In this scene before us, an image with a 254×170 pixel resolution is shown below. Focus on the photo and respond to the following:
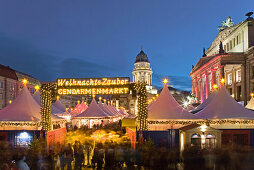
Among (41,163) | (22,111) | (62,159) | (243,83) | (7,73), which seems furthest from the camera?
(7,73)

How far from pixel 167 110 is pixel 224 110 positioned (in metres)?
4.41

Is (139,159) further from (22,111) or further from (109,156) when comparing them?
(22,111)

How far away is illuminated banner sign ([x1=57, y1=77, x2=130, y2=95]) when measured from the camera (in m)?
17.8

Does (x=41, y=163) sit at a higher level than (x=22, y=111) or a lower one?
lower

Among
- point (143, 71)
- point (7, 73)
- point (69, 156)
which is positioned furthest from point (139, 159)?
point (143, 71)

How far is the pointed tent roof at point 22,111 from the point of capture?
792 inches

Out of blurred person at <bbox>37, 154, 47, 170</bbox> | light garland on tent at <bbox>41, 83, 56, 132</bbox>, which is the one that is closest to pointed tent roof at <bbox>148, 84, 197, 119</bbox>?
light garland on tent at <bbox>41, 83, 56, 132</bbox>

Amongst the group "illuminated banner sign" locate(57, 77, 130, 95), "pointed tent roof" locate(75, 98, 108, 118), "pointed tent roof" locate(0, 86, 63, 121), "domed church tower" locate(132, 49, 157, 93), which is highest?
"domed church tower" locate(132, 49, 157, 93)

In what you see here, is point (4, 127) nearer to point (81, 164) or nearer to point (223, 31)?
point (81, 164)

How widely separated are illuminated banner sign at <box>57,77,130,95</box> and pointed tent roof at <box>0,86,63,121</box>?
14.0 ft

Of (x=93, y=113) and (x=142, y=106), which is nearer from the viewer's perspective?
(x=142, y=106)

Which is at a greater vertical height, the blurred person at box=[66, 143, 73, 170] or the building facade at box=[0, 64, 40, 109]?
the building facade at box=[0, 64, 40, 109]

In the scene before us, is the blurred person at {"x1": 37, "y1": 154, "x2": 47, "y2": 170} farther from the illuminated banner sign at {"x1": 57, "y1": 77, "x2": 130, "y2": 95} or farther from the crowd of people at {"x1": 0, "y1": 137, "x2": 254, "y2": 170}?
the illuminated banner sign at {"x1": 57, "y1": 77, "x2": 130, "y2": 95}

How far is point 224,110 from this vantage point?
67.1 feet
